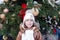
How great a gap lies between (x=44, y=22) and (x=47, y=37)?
15cm

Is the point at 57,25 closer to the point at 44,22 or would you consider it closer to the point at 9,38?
Result: the point at 44,22

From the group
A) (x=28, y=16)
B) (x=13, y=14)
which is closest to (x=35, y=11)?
(x=28, y=16)

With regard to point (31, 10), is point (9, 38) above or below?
below

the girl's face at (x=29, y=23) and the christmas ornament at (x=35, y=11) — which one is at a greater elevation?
the christmas ornament at (x=35, y=11)

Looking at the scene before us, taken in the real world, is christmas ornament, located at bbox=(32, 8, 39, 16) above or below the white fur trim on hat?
above

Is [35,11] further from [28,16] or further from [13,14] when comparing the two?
[13,14]

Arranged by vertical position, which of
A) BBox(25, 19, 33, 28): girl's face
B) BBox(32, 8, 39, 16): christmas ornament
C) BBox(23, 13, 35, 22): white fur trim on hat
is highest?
BBox(32, 8, 39, 16): christmas ornament

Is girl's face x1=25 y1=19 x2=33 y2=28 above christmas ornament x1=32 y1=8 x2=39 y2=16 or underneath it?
underneath

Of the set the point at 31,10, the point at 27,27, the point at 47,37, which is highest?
the point at 31,10

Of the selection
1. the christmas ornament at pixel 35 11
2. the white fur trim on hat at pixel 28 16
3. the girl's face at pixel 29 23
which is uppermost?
the christmas ornament at pixel 35 11

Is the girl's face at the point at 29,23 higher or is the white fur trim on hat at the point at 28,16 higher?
the white fur trim on hat at the point at 28,16

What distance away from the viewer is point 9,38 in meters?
1.38

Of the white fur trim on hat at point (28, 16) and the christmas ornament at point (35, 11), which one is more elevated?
the christmas ornament at point (35, 11)

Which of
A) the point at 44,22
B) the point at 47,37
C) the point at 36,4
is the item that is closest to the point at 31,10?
the point at 36,4
